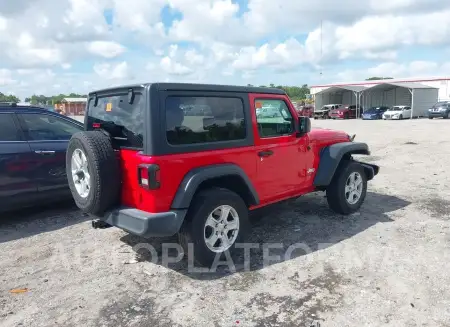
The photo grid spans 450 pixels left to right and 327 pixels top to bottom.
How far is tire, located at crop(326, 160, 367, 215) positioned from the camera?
5.49m

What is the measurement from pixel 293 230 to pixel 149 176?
7.86 ft

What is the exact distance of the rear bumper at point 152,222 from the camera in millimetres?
3568

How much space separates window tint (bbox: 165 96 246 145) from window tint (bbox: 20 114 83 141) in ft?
9.52

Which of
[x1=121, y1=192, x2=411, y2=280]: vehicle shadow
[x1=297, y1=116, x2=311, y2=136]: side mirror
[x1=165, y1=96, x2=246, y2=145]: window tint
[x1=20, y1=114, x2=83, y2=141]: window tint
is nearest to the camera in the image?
[x1=165, y1=96, x2=246, y2=145]: window tint

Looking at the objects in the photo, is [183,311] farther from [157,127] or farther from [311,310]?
[157,127]

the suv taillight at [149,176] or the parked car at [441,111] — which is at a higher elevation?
the parked car at [441,111]

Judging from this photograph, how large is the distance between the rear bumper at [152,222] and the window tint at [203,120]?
2.27 feet

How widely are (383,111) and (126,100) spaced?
35.4 metres

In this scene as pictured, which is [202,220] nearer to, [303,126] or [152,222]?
[152,222]

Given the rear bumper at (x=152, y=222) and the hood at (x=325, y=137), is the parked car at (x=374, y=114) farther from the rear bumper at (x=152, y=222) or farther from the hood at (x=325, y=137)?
the rear bumper at (x=152, y=222)

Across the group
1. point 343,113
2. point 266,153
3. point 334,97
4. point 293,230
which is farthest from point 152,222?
point 334,97

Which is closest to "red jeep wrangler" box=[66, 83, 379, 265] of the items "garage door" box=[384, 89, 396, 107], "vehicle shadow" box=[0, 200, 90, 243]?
"vehicle shadow" box=[0, 200, 90, 243]

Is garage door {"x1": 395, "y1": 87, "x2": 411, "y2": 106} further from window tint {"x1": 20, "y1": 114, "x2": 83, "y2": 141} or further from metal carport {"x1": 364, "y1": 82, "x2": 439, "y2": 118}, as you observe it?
window tint {"x1": 20, "y1": 114, "x2": 83, "y2": 141}

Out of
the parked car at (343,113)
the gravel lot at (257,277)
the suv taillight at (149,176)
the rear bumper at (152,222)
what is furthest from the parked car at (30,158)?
the parked car at (343,113)
